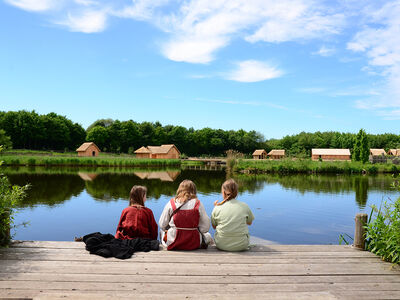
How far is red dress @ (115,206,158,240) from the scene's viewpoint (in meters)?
3.85

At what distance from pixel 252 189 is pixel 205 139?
5311cm

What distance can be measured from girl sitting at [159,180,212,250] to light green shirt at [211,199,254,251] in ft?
0.59

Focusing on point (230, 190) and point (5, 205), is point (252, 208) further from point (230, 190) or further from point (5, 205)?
point (5, 205)

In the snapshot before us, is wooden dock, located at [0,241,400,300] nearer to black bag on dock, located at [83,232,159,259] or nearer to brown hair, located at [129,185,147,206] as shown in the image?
black bag on dock, located at [83,232,159,259]

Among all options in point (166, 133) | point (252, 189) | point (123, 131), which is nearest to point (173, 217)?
point (252, 189)

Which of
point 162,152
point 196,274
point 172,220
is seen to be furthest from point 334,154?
point 196,274

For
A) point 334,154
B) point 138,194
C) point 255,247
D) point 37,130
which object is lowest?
point 255,247

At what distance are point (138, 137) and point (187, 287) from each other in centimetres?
6316

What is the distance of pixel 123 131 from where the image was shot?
62406 mm

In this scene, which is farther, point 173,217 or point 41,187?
point 41,187

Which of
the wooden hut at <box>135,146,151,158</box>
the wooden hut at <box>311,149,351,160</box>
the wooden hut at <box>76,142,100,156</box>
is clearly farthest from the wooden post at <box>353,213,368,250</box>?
the wooden hut at <box>311,149,351,160</box>

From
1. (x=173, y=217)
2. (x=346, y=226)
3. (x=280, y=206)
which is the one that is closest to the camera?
(x=173, y=217)

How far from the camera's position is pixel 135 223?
3.85 metres

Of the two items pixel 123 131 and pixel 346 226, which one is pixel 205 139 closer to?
pixel 123 131
